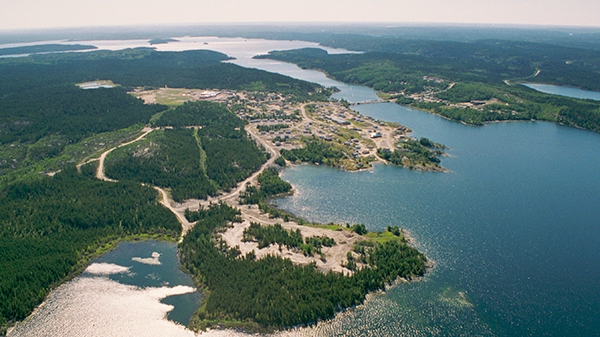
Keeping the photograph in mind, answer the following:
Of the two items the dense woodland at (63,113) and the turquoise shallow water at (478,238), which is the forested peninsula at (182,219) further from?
the turquoise shallow water at (478,238)

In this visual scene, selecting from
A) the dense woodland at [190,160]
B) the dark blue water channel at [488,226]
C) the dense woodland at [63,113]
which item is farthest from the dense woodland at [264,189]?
the dense woodland at [63,113]

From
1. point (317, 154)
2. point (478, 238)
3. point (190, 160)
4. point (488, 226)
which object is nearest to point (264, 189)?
point (190, 160)

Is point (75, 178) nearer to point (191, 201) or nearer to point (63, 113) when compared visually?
point (191, 201)

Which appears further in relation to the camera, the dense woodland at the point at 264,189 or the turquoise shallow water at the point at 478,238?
the dense woodland at the point at 264,189

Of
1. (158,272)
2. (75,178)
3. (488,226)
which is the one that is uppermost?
(75,178)

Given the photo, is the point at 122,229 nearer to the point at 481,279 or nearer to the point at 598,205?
the point at 481,279

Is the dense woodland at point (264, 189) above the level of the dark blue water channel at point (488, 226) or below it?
above
